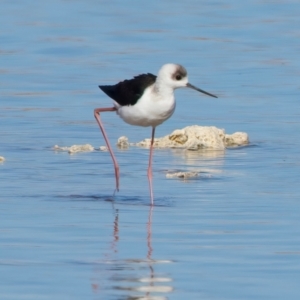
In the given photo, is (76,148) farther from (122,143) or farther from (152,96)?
(152,96)

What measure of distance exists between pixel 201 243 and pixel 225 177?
2.42m

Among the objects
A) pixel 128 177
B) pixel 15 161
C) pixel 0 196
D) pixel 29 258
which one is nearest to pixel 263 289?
pixel 29 258

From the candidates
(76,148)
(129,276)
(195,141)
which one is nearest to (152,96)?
(76,148)

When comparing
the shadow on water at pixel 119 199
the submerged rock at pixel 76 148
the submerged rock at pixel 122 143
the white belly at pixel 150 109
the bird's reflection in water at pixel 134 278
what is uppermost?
the white belly at pixel 150 109

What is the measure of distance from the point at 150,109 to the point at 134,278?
3014 mm

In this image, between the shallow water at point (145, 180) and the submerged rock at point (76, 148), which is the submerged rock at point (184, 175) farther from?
the submerged rock at point (76, 148)

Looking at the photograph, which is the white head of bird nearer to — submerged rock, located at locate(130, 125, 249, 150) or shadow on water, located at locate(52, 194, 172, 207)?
shadow on water, located at locate(52, 194, 172, 207)

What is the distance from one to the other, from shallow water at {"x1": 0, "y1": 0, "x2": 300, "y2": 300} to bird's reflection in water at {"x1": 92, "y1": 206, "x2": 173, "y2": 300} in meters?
0.01

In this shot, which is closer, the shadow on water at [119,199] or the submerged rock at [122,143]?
the shadow on water at [119,199]

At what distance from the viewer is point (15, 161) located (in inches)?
412

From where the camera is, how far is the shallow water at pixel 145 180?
663 centimetres

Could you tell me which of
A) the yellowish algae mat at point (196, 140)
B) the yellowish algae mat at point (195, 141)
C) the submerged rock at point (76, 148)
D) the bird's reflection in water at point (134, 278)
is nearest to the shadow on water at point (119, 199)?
the bird's reflection in water at point (134, 278)

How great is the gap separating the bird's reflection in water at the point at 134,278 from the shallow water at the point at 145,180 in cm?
1

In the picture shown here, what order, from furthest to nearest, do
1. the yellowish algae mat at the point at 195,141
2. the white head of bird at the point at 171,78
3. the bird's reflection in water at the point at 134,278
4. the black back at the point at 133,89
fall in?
the yellowish algae mat at the point at 195,141 < the black back at the point at 133,89 < the white head of bird at the point at 171,78 < the bird's reflection in water at the point at 134,278
